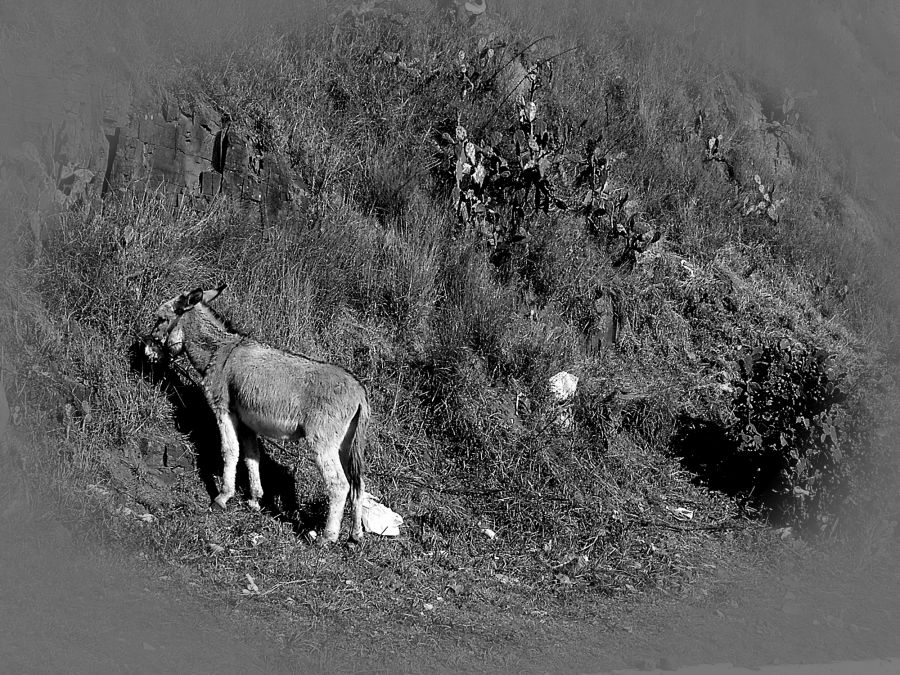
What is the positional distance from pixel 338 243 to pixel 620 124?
5851 mm

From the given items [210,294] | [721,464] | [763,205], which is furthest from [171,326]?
[763,205]

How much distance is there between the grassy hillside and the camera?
268 inches

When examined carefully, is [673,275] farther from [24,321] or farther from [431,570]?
[24,321]

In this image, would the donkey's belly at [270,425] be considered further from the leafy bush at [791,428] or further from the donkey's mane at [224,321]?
the leafy bush at [791,428]

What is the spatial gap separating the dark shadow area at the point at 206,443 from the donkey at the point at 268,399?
0.60 ft

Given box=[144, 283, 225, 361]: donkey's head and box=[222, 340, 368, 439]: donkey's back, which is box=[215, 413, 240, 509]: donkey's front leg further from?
box=[144, 283, 225, 361]: donkey's head

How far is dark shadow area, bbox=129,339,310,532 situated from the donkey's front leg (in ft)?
0.58

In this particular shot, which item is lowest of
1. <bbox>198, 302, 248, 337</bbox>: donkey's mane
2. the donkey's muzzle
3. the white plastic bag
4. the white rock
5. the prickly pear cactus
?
the white plastic bag

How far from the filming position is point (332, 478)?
6555mm

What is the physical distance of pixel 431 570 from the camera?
267 inches

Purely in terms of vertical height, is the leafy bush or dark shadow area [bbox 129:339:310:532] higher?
the leafy bush

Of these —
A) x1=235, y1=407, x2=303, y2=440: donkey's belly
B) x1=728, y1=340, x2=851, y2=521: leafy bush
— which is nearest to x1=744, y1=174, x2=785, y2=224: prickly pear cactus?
x1=728, y1=340, x2=851, y2=521: leafy bush

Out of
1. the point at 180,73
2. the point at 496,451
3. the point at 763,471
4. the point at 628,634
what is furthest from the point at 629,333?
the point at 180,73

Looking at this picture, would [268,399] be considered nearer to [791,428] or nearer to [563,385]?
→ [563,385]
